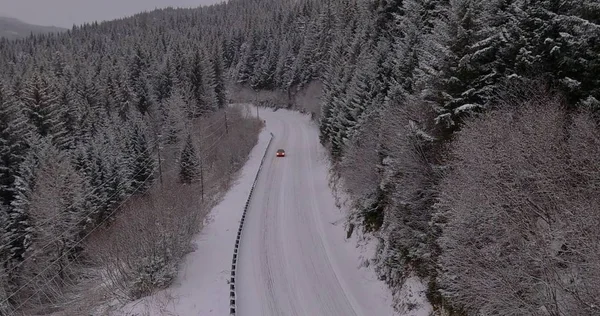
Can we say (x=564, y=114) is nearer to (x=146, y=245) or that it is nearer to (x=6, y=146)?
(x=146, y=245)

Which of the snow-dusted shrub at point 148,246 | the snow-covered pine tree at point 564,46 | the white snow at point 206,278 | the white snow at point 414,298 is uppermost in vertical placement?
the snow-covered pine tree at point 564,46

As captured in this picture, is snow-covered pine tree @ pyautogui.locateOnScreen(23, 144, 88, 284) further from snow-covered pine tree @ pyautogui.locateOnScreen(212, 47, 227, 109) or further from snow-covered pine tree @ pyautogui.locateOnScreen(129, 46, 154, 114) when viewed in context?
snow-covered pine tree @ pyautogui.locateOnScreen(212, 47, 227, 109)

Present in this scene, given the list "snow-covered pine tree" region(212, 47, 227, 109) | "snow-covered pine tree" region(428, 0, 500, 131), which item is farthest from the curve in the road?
"snow-covered pine tree" region(212, 47, 227, 109)

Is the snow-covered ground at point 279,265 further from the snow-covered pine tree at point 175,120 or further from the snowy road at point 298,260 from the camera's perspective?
the snow-covered pine tree at point 175,120

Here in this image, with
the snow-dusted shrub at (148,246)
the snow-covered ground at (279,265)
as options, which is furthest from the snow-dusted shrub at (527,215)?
the snow-dusted shrub at (148,246)

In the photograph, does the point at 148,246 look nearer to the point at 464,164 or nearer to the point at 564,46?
the point at 464,164

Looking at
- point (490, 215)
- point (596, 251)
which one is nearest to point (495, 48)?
point (490, 215)
